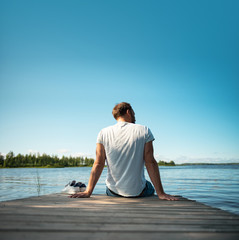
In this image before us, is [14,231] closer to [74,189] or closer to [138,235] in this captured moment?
[138,235]

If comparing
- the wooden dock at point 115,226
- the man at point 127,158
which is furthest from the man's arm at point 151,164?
the wooden dock at point 115,226

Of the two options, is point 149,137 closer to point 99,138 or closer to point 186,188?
point 99,138

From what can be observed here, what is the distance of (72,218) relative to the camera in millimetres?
2043

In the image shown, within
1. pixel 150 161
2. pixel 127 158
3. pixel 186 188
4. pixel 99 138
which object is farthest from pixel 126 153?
pixel 186 188

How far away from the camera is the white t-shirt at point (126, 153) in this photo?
352 centimetres

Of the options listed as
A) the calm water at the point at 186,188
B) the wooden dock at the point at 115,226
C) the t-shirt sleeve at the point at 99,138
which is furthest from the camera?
the calm water at the point at 186,188

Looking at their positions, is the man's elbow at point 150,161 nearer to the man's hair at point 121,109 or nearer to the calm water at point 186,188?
the man's hair at point 121,109

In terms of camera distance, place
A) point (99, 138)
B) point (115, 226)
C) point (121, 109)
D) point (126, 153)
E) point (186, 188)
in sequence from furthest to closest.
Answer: point (186, 188) < point (121, 109) < point (99, 138) < point (126, 153) < point (115, 226)

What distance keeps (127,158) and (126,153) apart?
84 mm

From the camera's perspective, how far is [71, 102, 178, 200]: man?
3.52 metres

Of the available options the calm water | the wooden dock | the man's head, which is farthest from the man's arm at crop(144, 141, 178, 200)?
the calm water

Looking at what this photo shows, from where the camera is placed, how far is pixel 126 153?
11.6ft

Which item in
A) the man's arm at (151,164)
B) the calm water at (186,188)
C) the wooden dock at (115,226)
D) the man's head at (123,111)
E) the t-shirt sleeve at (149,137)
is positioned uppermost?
the man's head at (123,111)

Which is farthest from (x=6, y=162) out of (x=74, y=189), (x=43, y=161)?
(x=74, y=189)
